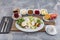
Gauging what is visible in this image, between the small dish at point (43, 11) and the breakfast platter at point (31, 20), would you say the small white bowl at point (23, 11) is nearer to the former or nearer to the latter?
the breakfast platter at point (31, 20)

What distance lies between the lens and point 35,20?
1403mm

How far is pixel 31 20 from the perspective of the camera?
1384 mm

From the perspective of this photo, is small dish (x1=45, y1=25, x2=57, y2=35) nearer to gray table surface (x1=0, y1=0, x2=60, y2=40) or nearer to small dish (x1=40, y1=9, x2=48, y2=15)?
gray table surface (x1=0, y1=0, x2=60, y2=40)

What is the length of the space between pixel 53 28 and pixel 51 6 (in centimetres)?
46

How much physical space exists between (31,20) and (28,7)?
0.39m

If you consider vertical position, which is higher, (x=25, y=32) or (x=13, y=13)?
(x=13, y=13)

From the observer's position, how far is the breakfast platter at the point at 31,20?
134 centimetres

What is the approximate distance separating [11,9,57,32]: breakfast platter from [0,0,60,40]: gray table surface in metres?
0.05

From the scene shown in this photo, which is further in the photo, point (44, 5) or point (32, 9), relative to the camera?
point (44, 5)

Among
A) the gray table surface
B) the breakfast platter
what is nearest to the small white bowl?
the breakfast platter

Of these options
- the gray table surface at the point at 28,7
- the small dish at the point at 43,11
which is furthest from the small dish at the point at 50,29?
the small dish at the point at 43,11

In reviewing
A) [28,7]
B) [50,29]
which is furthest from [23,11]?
[50,29]

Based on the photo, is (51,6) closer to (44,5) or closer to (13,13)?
(44,5)

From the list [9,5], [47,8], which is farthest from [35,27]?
[9,5]
